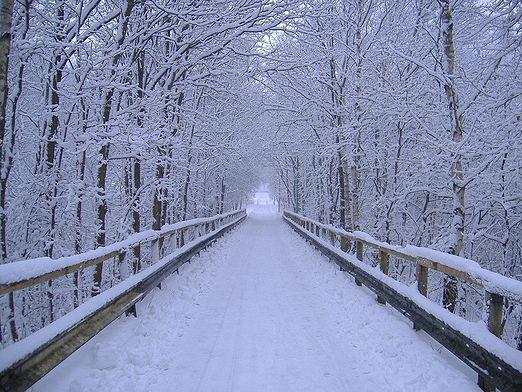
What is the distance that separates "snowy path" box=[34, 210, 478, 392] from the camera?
14.8 ft

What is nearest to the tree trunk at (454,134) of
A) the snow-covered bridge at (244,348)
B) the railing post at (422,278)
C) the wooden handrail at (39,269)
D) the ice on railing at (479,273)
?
the snow-covered bridge at (244,348)

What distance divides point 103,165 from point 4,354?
6.79 meters

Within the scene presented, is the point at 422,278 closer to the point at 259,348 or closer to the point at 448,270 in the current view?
the point at 448,270

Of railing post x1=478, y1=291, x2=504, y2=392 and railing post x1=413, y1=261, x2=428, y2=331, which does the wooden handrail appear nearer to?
railing post x1=478, y1=291, x2=504, y2=392

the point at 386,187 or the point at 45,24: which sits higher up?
the point at 45,24

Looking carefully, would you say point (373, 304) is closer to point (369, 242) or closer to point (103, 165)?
point (369, 242)

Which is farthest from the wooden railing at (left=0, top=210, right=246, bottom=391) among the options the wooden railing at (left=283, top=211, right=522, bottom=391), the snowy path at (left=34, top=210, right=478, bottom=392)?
the wooden railing at (left=283, top=211, right=522, bottom=391)

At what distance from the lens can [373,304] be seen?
7598 mm

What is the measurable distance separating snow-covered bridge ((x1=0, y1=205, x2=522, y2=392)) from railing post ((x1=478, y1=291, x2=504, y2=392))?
0.39 feet

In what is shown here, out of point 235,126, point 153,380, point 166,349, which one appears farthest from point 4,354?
point 235,126

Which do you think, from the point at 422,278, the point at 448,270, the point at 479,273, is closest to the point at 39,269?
the point at 479,273

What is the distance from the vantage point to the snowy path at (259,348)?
14.8ft

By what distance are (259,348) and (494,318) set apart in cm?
298

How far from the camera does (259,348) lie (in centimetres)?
561
